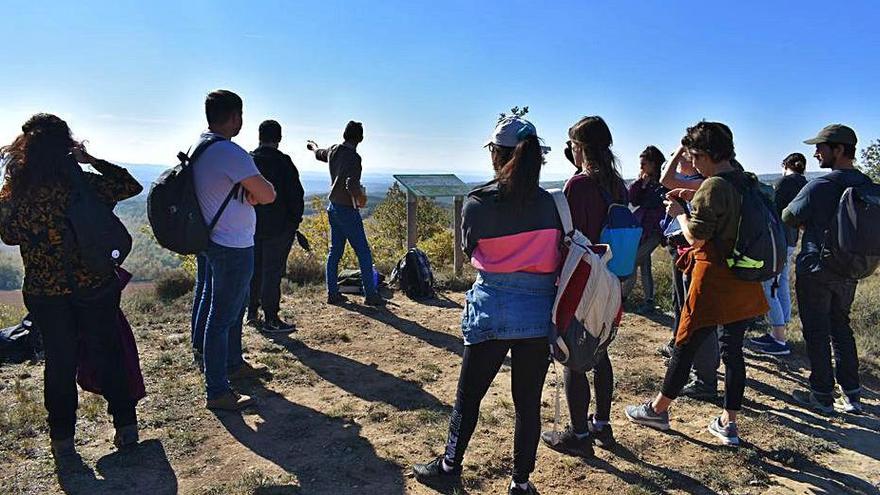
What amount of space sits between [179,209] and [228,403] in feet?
4.55

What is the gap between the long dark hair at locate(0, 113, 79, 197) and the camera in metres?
3.12

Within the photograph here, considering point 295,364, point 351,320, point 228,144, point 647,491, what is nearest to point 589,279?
point 647,491

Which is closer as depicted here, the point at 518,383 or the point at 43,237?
the point at 518,383

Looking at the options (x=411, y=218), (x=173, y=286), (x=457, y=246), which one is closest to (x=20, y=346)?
(x=173, y=286)

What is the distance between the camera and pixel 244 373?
192 inches

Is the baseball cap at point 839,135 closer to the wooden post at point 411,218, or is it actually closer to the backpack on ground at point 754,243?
the backpack on ground at point 754,243

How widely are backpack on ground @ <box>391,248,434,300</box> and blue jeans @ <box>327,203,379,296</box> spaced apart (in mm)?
605

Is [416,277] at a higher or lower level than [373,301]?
higher

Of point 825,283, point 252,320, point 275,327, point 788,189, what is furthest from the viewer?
point 252,320

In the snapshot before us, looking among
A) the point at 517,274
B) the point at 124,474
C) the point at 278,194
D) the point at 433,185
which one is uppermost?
the point at 433,185

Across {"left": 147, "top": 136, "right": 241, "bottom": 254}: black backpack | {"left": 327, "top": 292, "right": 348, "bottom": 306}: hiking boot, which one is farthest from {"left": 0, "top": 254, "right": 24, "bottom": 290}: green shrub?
{"left": 147, "top": 136, "right": 241, "bottom": 254}: black backpack

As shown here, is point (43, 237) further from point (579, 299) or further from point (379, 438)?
point (579, 299)

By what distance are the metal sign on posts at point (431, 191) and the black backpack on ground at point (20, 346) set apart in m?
4.41

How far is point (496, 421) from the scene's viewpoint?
4.16 m
